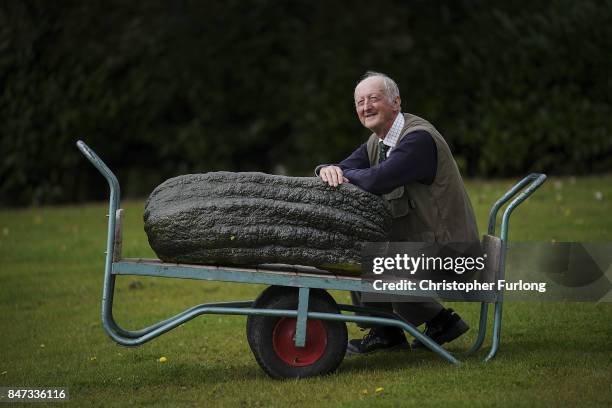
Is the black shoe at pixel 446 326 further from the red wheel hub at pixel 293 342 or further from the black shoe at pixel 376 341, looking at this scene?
the red wheel hub at pixel 293 342

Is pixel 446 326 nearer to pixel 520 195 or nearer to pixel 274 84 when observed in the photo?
pixel 520 195

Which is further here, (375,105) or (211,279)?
(375,105)

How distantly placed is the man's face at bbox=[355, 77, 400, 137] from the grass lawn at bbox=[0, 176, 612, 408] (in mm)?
1416

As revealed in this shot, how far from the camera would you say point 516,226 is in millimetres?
9852

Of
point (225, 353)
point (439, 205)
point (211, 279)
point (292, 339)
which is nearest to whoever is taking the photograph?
point (211, 279)

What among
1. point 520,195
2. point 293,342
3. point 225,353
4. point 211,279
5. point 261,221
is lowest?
point 225,353

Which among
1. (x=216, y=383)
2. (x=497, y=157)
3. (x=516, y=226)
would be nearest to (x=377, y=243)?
(x=216, y=383)

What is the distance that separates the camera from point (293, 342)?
5312 millimetres

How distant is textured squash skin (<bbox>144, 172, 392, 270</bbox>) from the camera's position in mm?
5199

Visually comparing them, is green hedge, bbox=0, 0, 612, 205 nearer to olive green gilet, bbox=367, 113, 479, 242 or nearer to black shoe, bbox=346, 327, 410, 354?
black shoe, bbox=346, 327, 410, 354

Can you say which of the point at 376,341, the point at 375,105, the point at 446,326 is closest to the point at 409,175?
the point at 375,105

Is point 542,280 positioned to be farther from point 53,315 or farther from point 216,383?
point 53,315

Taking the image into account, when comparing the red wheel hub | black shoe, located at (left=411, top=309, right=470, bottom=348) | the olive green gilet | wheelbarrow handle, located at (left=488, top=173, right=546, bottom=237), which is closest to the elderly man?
the olive green gilet

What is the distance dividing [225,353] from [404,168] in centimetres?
182
